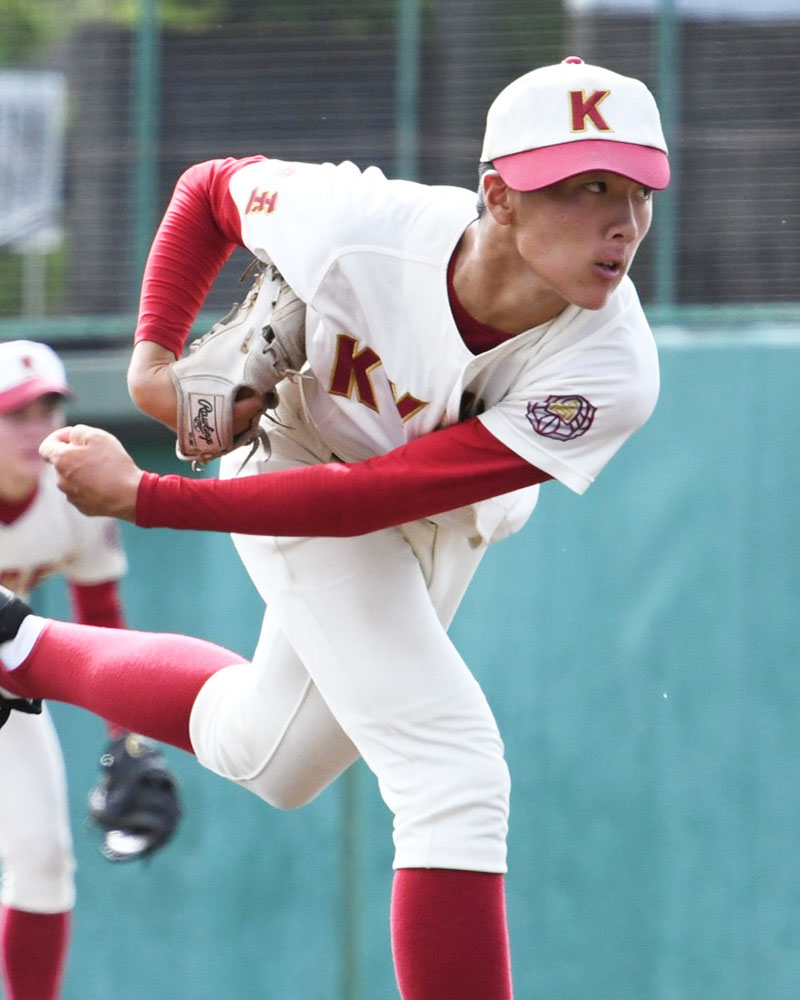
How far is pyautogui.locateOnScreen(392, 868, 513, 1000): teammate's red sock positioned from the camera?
2920mm

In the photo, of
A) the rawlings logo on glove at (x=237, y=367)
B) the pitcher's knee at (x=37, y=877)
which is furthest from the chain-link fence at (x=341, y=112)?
the rawlings logo on glove at (x=237, y=367)

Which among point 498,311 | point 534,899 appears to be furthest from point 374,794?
point 498,311

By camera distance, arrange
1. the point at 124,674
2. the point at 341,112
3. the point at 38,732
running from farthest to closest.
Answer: the point at 341,112
the point at 38,732
the point at 124,674

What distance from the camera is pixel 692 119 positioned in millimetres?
5188

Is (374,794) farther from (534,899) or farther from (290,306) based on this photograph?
(290,306)

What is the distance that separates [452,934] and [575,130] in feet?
4.27

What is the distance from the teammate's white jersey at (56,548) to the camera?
4527 mm

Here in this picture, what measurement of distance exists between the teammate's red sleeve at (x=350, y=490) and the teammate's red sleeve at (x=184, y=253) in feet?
1.44

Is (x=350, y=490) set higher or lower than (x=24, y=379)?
higher

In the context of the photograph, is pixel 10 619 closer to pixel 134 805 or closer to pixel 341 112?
pixel 134 805

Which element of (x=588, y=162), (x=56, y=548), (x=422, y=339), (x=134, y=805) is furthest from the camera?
(x=56, y=548)

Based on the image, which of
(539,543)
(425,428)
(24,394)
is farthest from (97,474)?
(539,543)

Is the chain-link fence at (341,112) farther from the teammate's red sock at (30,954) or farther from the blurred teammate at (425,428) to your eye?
the blurred teammate at (425,428)

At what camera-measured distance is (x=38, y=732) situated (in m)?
4.38
